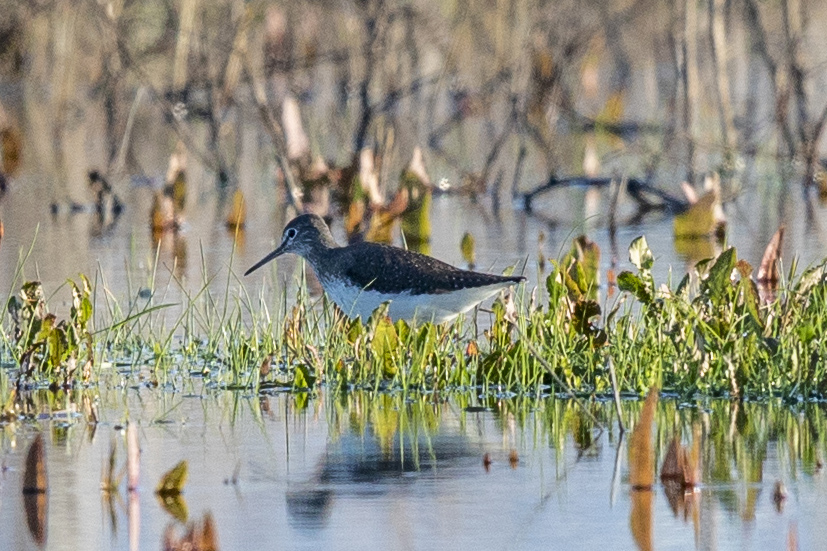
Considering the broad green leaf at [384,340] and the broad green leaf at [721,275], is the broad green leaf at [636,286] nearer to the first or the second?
the broad green leaf at [721,275]

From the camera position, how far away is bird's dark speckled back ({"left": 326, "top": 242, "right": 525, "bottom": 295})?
6293 millimetres

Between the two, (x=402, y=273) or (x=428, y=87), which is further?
(x=428, y=87)

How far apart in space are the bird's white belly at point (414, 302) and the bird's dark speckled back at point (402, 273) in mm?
25

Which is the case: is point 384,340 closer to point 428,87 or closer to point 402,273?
point 402,273

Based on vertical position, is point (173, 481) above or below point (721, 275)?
below

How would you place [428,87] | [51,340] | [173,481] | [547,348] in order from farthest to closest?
[428,87], [51,340], [547,348], [173,481]

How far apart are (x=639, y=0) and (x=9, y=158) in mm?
8241

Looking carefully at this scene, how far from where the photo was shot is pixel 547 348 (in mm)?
5910

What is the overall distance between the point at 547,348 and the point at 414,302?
2.45 ft

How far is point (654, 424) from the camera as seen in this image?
525cm

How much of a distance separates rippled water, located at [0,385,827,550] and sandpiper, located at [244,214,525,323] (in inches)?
22.8

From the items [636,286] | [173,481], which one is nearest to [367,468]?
[173,481]

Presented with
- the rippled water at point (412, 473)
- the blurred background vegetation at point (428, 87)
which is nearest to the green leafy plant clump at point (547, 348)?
the rippled water at point (412, 473)

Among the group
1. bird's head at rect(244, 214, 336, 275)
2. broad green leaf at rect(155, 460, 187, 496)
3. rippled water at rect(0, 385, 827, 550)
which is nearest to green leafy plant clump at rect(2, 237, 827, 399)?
rippled water at rect(0, 385, 827, 550)
